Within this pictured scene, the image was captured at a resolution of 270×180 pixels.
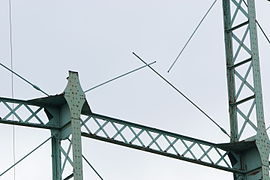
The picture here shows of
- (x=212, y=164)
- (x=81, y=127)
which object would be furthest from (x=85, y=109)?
(x=212, y=164)

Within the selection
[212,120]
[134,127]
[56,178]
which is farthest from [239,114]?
[56,178]

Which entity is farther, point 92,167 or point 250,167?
point 250,167

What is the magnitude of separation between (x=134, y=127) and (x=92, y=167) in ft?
6.17

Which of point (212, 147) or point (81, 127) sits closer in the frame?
point (81, 127)

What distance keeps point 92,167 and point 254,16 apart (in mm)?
6837

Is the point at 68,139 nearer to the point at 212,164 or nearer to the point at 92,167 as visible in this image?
the point at 92,167

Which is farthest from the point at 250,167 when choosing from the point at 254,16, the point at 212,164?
the point at 254,16

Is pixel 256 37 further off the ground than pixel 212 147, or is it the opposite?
pixel 256 37

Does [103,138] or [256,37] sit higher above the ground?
[256,37]

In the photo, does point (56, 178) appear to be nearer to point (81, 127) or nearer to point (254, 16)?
point (81, 127)

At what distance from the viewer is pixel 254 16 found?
44.0m

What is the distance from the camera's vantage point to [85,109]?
131ft

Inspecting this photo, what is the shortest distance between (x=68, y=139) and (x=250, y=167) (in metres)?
5.56

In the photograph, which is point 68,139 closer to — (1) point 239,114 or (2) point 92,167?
(2) point 92,167
